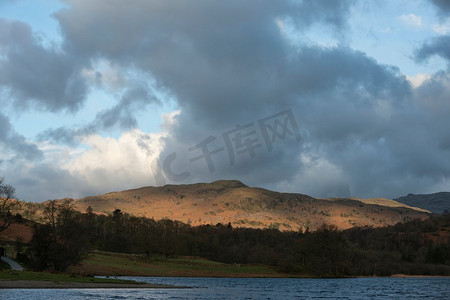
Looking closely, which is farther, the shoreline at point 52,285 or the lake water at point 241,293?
the shoreline at point 52,285

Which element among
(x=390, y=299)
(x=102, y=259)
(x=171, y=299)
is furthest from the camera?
(x=102, y=259)

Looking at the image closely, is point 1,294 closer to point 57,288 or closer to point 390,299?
point 57,288

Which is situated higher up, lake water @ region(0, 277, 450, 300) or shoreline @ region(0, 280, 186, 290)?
shoreline @ region(0, 280, 186, 290)

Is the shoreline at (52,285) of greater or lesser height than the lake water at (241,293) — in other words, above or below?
above

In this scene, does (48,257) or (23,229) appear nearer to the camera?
(48,257)

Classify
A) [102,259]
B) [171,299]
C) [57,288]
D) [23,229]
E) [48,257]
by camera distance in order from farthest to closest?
[102,259] < [23,229] < [48,257] < [57,288] < [171,299]

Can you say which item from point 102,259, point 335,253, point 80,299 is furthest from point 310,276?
point 80,299

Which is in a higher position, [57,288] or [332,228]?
[332,228]

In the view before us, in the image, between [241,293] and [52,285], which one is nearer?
[52,285]

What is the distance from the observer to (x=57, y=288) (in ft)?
283

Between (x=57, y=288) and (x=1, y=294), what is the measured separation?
18.5 m

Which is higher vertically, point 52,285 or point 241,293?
point 52,285

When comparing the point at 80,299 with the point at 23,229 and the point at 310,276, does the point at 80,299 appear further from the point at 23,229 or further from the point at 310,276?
the point at 310,276

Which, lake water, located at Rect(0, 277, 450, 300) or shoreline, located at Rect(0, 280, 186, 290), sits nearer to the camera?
lake water, located at Rect(0, 277, 450, 300)
